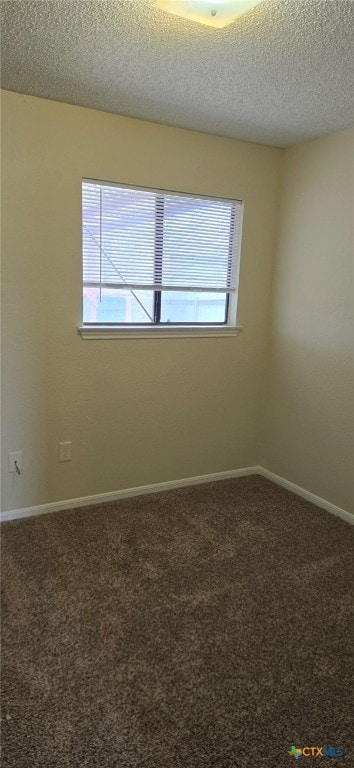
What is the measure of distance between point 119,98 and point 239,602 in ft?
8.06

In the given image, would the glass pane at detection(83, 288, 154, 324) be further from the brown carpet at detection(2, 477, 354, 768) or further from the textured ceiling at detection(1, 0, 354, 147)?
the brown carpet at detection(2, 477, 354, 768)

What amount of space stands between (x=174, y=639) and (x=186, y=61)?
2296mm

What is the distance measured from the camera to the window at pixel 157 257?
2.72 meters

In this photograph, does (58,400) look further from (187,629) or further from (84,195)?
(187,629)

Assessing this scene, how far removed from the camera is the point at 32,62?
197cm

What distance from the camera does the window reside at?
2.72 m

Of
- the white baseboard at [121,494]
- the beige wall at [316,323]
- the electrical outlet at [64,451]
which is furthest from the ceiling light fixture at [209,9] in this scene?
the white baseboard at [121,494]

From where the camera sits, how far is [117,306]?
2885mm

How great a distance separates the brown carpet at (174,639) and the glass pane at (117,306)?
1.17 meters

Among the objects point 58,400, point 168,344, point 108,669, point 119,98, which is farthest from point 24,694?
point 119,98

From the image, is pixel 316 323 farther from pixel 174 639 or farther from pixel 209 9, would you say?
pixel 174 639

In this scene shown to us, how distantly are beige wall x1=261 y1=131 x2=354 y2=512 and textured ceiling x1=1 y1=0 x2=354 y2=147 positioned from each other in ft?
1.17

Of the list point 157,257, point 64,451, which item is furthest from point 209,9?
point 64,451

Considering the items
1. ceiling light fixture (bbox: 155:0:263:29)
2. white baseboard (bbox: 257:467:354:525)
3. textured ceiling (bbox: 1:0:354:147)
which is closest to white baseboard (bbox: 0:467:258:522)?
white baseboard (bbox: 257:467:354:525)
